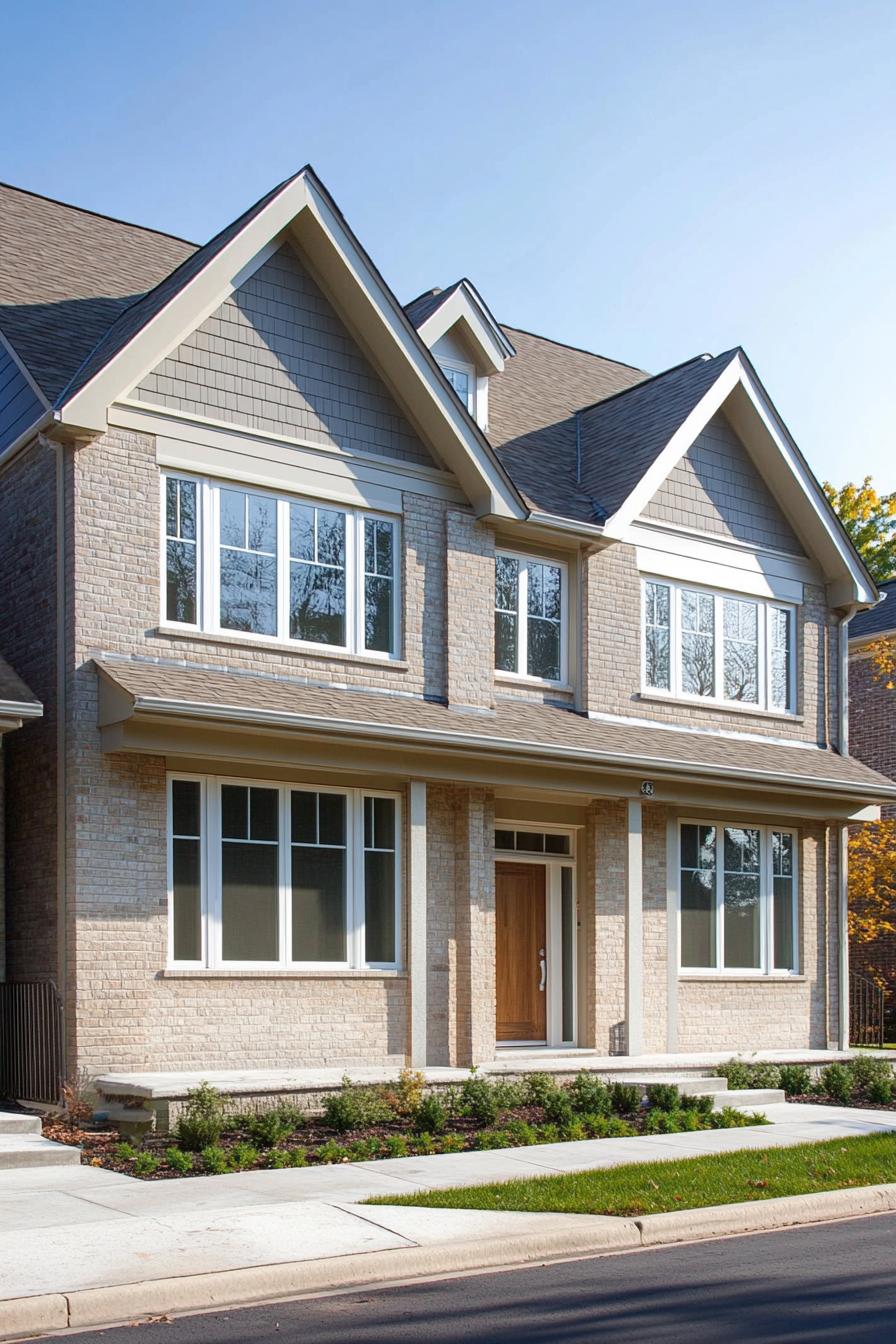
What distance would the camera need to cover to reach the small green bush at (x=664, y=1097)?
15820 mm

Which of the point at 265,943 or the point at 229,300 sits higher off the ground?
the point at 229,300

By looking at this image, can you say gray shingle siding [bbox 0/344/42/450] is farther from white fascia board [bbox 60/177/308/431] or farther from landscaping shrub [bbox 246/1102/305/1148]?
landscaping shrub [bbox 246/1102/305/1148]

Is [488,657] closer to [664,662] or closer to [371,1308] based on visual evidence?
[664,662]

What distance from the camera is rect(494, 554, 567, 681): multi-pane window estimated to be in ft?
64.7

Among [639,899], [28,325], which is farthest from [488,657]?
[28,325]

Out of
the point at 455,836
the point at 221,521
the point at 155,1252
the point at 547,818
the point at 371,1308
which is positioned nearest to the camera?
the point at 371,1308

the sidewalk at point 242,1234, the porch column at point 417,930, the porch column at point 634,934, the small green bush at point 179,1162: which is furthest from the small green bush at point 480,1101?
the porch column at point 634,934

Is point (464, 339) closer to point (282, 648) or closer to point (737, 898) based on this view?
point (282, 648)

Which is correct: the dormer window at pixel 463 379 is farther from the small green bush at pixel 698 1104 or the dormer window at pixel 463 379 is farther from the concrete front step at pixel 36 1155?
the concrete front step at pixel 36 1155

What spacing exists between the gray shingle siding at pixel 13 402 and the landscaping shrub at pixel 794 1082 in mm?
11051

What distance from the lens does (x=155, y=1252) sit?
29.5ft

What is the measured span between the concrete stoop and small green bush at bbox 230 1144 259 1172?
1.37 metres

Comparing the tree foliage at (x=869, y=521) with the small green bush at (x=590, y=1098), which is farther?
the tree foliage at (x=869, y=521)

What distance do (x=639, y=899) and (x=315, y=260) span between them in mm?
8621
